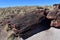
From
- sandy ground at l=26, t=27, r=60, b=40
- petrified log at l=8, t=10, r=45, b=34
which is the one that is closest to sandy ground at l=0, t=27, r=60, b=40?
sandy ground at l=26, t=27, r=60, b=40

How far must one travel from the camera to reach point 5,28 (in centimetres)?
1611

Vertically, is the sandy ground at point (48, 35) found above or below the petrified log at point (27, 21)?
below

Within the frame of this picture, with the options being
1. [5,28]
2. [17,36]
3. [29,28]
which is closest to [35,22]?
[29,28]

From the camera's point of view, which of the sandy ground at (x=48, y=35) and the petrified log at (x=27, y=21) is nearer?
the sandy ground at (x=48, y=35)

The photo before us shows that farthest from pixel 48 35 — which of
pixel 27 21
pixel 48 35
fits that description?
pixel 27 21

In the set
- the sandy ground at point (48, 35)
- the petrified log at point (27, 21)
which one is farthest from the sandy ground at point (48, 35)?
the petrified log at point (27, 21)

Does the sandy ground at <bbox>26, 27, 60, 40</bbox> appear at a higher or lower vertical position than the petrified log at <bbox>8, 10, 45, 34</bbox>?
lower

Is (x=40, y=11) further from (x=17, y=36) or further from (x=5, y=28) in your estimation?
(x=5, y=28)

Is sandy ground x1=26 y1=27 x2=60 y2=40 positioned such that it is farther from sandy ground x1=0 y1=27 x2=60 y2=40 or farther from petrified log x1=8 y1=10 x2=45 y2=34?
petrified log x1=8 y1=10 x2=45 y2=34

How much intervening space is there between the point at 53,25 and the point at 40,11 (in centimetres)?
129

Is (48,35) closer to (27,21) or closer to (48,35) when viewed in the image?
(48,35)

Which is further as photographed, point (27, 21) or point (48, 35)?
point (27, 21)

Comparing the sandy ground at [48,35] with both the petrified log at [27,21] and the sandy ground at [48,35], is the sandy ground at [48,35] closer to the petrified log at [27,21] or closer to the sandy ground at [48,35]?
the sandy ground at [48,35]

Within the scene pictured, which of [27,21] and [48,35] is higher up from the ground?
[27,21]
